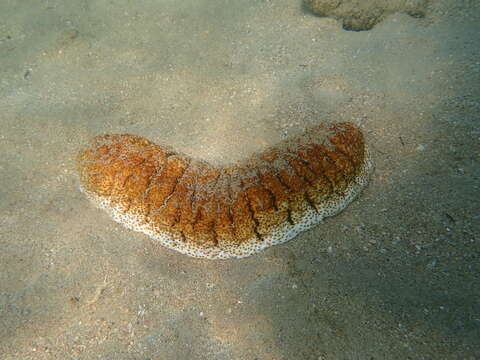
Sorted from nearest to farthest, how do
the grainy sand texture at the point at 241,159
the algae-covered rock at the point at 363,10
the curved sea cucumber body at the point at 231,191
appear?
the grainy sand texture at the point at 241,159, the curved sea cucumber body at the point at 231,191, the algae-covered rock at the point at 363,10

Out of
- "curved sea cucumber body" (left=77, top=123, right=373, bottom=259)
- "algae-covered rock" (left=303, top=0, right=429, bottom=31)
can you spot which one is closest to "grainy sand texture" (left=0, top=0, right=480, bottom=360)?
"algae-covered rock" (left=303, top=0, right=429, bottom=31)

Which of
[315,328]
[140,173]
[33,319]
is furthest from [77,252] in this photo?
[315,328]

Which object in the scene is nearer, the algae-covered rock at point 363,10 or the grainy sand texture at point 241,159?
the grainy sand texture at point 241,159

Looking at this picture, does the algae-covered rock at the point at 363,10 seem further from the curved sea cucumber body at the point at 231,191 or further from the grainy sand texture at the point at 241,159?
the curved sea cucumber body at the point at 231,191

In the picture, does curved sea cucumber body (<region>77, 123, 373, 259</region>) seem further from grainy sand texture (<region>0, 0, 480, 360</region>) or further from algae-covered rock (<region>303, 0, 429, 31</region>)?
algae-covered rock (<region>303, 0, 429, 31</region>)

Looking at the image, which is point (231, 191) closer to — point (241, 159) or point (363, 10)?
point (241, 159)

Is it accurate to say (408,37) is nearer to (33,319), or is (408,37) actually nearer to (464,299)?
(464,299)

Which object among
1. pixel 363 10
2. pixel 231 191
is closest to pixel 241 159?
pixel 231 191

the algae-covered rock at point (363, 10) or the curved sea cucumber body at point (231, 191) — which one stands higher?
the algae-covered rock at point (363, 10)

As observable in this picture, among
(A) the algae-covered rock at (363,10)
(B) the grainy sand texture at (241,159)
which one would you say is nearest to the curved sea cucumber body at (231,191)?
(B) the grainy sand texture at (241,159)
